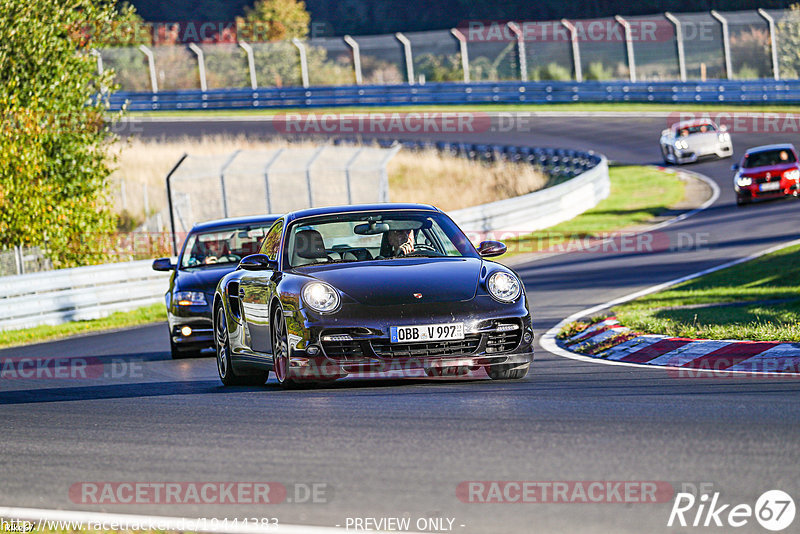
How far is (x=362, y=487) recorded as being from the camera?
583 centimetres

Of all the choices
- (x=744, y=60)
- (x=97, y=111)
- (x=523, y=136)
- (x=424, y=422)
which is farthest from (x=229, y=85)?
(x=424, y=422)

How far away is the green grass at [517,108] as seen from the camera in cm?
4628

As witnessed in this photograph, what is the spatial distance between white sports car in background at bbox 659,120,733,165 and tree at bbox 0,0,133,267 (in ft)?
60.1

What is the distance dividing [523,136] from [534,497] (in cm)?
4073

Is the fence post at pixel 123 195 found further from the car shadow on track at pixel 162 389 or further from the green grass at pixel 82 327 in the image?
the car shadow on track at pixel 162 389

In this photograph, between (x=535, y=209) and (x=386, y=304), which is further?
(x=535, y=209)

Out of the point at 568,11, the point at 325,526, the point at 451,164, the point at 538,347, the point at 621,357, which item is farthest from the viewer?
the point at 568,11

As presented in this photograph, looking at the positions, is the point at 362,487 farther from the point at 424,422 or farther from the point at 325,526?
the point at 424,422

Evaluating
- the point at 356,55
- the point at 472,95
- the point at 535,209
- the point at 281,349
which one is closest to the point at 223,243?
the point at 281,349

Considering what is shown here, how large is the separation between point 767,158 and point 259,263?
72.2ft

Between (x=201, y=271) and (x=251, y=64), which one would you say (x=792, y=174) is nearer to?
(x=201, y=271)

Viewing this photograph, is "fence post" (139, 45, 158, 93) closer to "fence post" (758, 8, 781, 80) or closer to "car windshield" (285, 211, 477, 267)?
"fence post" (758, 8, 781, 80)

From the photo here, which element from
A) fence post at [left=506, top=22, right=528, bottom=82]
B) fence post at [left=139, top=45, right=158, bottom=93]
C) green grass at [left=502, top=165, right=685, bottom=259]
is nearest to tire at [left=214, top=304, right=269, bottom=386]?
green grass at [left=502, top=165, right=685, bottom=259]

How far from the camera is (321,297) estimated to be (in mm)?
8977
